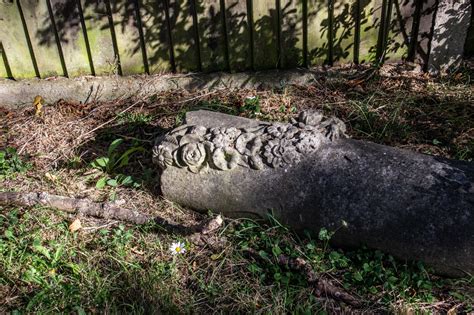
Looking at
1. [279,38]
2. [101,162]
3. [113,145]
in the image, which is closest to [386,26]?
[279,38]

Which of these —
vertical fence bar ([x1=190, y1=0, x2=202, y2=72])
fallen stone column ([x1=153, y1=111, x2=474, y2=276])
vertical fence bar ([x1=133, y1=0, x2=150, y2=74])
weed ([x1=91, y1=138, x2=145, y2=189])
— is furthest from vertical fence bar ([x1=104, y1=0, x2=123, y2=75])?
fallen stone column ([x1=153, y1=111, x2=474, y2=276])

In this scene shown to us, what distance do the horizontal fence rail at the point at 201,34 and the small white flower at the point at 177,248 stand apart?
74.6 inches

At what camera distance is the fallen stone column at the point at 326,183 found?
240 centimetres

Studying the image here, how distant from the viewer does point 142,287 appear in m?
2.50

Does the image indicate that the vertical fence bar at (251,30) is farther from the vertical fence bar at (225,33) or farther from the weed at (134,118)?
the weed at (134,118)

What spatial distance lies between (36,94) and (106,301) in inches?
96.8

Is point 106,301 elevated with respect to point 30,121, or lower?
lower

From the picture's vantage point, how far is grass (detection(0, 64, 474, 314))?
2.43 metres

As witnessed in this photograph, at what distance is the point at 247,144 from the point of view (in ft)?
9.43

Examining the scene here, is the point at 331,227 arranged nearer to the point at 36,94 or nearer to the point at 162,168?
the point at 162,168

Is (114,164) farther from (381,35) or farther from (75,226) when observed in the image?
(381,35)

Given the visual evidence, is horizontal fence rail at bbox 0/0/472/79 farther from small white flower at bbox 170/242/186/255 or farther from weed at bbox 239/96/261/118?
small white flower at bbox 170/242/186/255

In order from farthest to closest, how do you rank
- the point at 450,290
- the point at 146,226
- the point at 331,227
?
the point at 146,226 → the point at 331,227 → the point at 450,290

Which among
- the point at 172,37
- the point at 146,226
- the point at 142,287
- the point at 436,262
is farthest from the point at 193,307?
the point at 172,37
